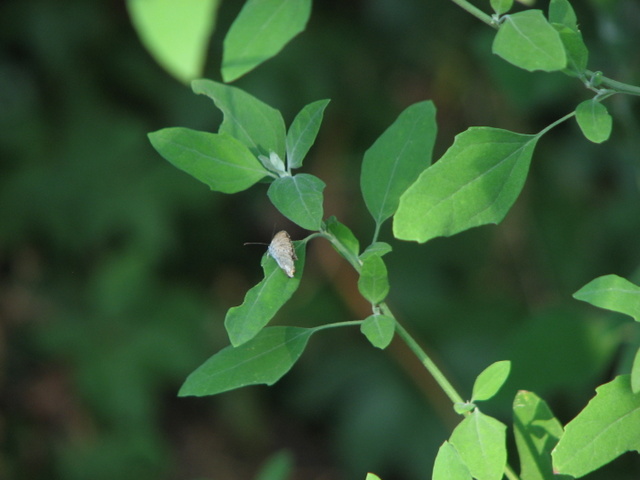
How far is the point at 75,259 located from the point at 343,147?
1.16 metres

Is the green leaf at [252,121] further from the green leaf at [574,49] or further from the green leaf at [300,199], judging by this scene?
the green leaf at [574,49]

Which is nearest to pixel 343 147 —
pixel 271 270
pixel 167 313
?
pixel 167 313

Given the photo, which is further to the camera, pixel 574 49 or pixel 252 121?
pixel 252 121

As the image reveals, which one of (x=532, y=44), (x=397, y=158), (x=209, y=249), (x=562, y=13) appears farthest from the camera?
(x=209, y=249)

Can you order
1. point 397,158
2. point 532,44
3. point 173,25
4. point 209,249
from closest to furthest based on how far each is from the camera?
point 532,44 → point 397,158 → point 173,25 → point 209,249

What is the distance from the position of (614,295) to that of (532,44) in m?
0.27

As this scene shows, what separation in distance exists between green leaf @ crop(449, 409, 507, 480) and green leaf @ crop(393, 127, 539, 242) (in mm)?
196

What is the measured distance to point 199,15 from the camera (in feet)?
3.83

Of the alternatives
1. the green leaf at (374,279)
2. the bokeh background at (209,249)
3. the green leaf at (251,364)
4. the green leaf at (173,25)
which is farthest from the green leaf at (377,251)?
the bokeh background at (209,249)

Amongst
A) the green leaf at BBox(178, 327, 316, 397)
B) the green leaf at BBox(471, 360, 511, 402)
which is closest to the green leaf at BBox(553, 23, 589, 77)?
the green leaf at BBox(471, 360, 511, 402)

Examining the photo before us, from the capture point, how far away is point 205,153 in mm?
916

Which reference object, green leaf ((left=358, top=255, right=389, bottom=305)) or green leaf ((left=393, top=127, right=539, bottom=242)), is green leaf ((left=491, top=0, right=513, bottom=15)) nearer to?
green leaf ((left=393, top=127, right=539, bottom=242))

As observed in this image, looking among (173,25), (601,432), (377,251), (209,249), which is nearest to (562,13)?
(377,251)

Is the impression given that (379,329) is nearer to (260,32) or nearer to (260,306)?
(260,306)
